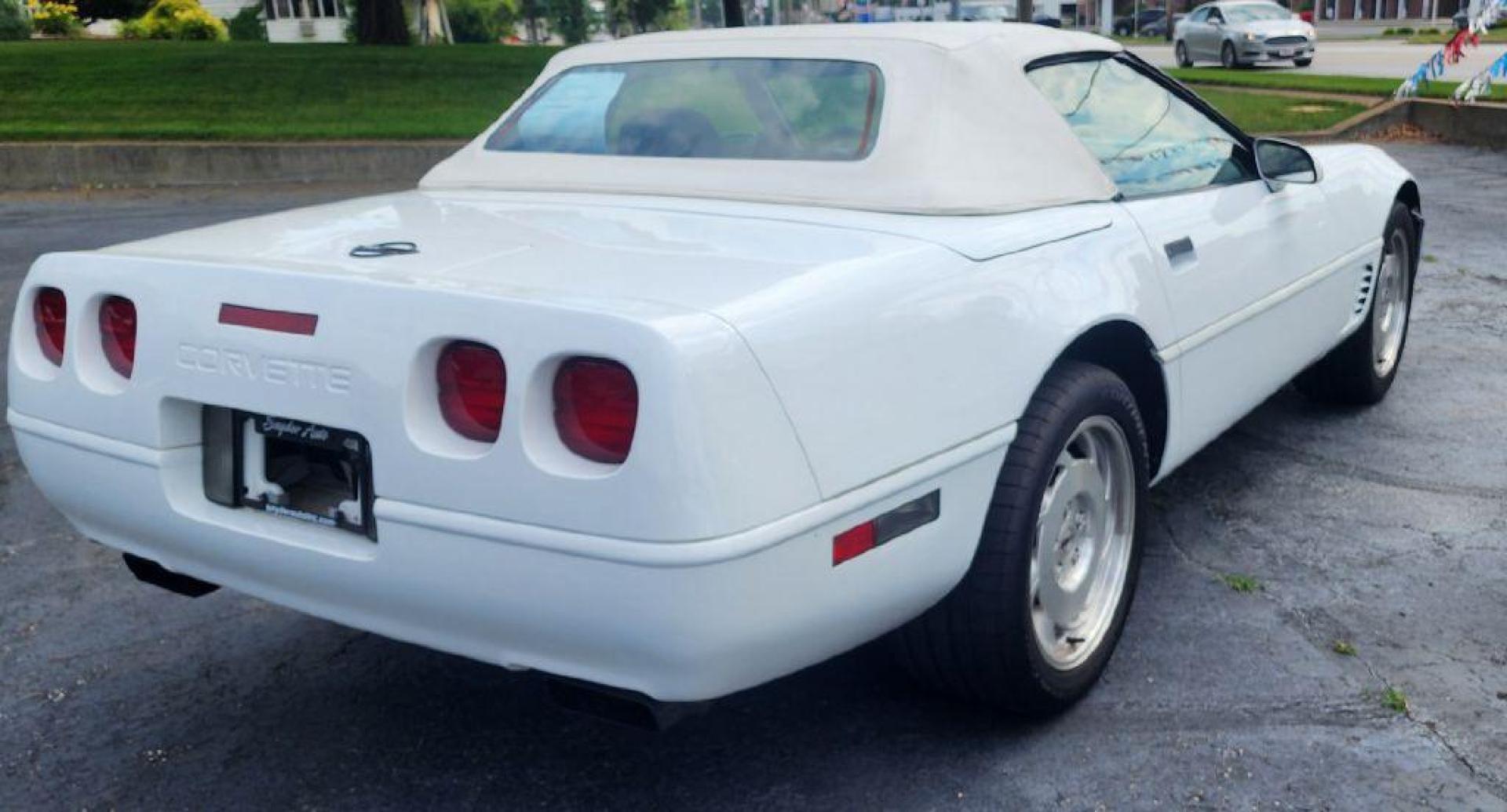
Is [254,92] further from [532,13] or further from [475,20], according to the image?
[532,13]

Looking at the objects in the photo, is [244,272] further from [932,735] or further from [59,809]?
[932,735]

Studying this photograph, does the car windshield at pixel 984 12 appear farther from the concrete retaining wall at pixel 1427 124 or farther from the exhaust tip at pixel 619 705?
the exhaust tip at pixel 619 705

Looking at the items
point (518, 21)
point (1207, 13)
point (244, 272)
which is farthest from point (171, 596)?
point (518, 21)

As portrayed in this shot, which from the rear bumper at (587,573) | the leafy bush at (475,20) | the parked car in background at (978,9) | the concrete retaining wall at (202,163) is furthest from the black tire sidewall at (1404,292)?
the leafy bush at (475,20)

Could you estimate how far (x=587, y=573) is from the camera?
2.29 metres

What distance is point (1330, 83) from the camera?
20109mm

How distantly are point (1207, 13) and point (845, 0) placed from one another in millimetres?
12233

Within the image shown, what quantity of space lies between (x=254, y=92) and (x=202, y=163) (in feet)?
10.8

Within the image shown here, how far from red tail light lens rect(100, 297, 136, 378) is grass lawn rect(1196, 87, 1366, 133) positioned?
13.1m

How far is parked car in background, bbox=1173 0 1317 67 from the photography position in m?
28.2

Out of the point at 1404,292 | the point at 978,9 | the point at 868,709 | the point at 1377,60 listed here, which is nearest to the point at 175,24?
the point at 978,9

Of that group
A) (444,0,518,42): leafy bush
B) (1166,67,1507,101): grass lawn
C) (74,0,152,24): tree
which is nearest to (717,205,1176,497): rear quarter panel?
(1166,67,1507,101): grass lawn

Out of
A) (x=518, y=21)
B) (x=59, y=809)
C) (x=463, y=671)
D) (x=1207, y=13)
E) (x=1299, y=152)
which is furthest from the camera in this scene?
(x=518, y=21)

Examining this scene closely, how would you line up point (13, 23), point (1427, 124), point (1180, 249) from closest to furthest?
point (1180, 249) → point (1427, 124) → point (13, 23)
